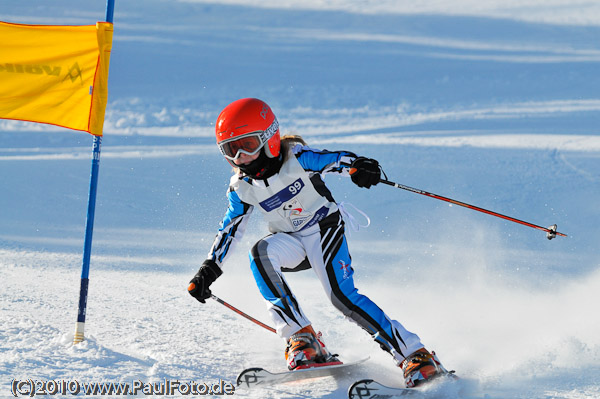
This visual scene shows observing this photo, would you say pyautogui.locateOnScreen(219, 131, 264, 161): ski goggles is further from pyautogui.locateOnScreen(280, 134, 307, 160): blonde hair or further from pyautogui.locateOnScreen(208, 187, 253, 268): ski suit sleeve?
pyautogui.locateOnScreen(208, 187, 253, 268): ski suit sleeve

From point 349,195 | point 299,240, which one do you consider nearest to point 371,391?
point 299,240

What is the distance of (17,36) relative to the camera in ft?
15.2

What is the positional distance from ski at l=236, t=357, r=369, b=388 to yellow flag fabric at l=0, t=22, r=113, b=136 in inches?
72.3

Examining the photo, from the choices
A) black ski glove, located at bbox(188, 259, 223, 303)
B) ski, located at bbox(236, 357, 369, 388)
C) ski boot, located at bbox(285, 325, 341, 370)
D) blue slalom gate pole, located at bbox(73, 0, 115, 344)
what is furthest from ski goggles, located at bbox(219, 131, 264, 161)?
ski, located at bbox(236, 357, 369, 388)

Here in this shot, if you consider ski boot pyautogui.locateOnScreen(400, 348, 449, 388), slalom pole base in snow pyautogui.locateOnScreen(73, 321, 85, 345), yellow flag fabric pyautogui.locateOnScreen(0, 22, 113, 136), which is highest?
yellow flag fabric pyautogui.locateOnScreen(0, 22, 113, 136)

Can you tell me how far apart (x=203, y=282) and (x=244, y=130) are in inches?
35.3

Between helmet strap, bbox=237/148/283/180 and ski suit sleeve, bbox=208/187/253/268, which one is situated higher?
helmet strap, bbox=237/148/283/180

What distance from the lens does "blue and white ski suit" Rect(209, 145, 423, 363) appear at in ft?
13.0

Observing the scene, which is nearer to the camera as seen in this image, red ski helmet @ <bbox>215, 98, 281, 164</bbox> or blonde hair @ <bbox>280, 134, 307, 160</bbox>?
red ski helmet @ <bbox>215, 98, 281, 164</bbox>

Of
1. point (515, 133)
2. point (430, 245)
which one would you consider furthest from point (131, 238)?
point (515, 133)

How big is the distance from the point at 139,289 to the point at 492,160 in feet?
20.6

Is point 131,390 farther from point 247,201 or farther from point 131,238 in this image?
point 131,238

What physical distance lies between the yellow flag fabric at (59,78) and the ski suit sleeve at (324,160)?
133cm

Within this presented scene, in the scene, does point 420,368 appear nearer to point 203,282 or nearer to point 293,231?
point 293,231
